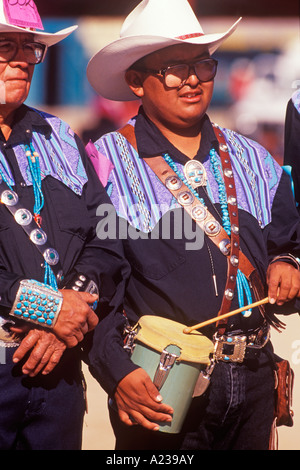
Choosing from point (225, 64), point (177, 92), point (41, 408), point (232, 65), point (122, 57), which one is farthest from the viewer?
point (225, 64)

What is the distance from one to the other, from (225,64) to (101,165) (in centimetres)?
1124

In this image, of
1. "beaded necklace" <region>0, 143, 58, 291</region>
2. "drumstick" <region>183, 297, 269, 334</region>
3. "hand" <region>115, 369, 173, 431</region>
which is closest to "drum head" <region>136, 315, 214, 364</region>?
"drumstick" <region>183, 297, 269, 334</region>

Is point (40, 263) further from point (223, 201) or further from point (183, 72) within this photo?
point (183, 72)

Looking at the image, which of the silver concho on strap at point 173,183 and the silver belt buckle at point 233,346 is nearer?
the silver belt buckle at point 233,346

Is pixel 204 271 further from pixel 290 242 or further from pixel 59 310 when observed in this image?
pixel 59 310

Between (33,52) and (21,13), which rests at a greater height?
(21,13)

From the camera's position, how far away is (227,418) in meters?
3.30

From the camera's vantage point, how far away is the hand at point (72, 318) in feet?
9.93

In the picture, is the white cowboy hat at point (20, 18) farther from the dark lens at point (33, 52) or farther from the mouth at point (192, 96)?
the mouth at point (192, 96)

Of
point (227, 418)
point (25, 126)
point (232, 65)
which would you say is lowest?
point (232, 65)

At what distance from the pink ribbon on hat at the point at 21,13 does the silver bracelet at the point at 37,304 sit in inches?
41.4

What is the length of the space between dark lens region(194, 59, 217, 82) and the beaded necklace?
79 cm

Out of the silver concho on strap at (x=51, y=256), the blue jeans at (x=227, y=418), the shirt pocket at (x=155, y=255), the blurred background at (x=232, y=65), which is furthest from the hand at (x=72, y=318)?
the blurred background at (x=232, y=65)

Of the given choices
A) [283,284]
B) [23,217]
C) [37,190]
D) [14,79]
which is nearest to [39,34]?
[14,79]
